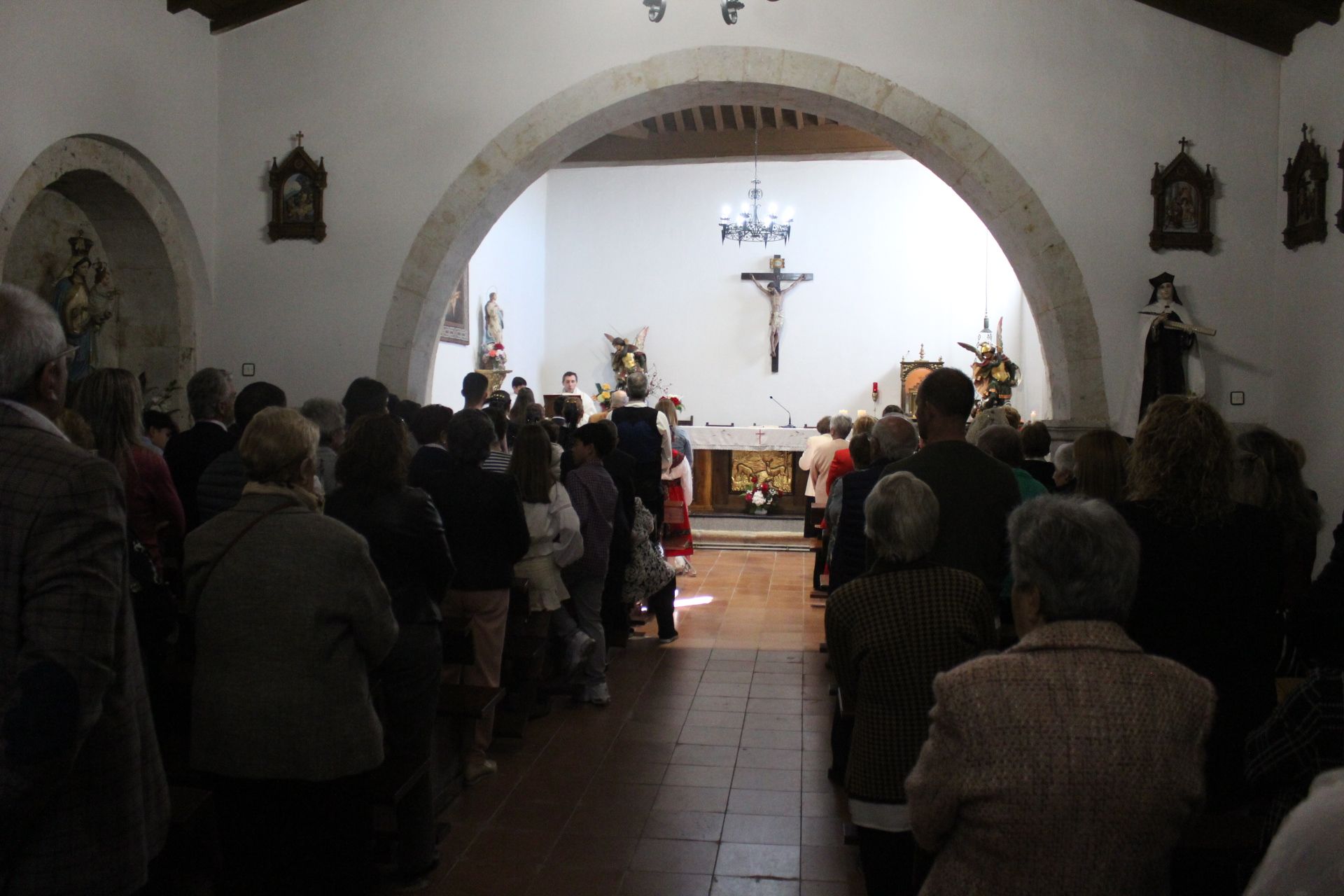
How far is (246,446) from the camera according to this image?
2.51m

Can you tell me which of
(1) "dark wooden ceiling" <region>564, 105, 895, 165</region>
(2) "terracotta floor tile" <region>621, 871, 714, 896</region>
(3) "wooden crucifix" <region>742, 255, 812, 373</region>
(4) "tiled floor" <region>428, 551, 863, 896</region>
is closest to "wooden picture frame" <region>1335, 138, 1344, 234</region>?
(4) "tiled floor" <region>428, 551, 863, 896</region>

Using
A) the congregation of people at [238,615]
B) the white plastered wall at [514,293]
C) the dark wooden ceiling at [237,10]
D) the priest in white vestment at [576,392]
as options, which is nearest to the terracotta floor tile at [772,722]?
the congregation of people at [238,615]

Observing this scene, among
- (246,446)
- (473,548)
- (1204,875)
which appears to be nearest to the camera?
(1204,875)

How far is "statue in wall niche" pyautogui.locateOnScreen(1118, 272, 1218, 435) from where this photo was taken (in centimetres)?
696

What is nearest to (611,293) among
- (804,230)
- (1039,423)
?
(804,230)

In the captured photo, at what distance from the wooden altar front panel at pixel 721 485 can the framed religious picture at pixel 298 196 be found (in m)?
5.87

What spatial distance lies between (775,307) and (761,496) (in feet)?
12.0

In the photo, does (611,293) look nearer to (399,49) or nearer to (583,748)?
(399,49)

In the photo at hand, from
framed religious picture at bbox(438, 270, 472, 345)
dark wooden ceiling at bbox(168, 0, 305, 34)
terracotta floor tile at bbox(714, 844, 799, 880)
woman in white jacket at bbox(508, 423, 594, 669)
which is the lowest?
terracotta floor tile at bbox(714, 844, 799, 880)

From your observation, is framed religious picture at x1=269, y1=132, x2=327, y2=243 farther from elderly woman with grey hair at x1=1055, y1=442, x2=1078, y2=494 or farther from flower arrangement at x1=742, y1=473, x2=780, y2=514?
flower arrangement at x1=742, y1=473, x2=780, y2=514

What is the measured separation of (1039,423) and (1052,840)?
398 centimetres

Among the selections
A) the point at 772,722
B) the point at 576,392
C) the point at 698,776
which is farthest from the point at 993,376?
the point at 698,776

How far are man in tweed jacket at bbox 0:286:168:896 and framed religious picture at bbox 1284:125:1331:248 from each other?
263 inches

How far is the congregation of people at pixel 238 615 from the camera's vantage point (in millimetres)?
1712
